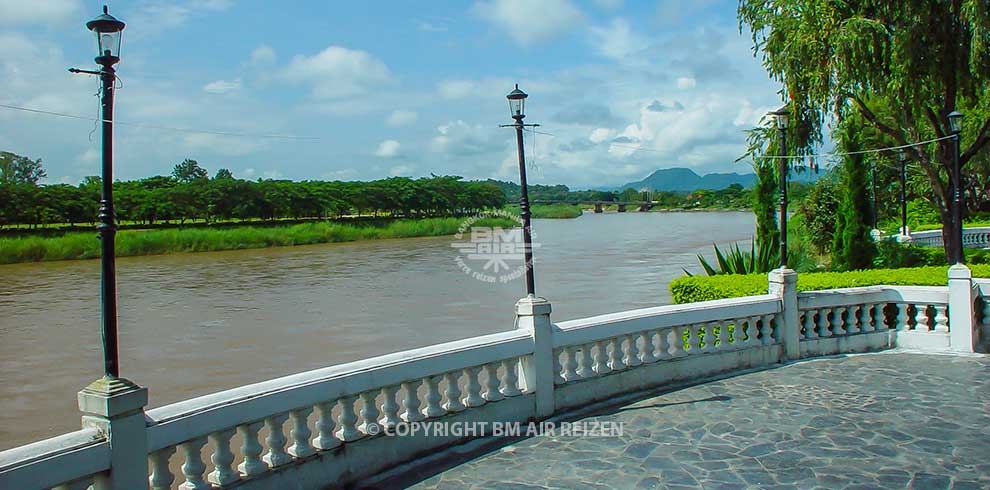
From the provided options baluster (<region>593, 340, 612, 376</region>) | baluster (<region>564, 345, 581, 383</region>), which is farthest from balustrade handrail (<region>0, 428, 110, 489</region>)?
baluster (<region>593, 340, 612, 376</region>)

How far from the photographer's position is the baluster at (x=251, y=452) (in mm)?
4449

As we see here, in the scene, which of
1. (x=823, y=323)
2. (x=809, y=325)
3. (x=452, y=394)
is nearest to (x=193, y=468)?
(x=452, y=394)

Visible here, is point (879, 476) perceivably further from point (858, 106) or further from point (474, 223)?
point (474, 223)

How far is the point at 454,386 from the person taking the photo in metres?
5.75

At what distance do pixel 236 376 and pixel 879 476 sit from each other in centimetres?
1287

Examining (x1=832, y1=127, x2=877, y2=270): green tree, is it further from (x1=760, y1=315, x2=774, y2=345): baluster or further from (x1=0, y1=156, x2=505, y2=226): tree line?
(x1=0, y1=156, x2=505, y2=226): tree line

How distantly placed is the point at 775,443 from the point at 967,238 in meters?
22.2

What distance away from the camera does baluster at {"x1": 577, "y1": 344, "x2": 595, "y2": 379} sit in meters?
6.71

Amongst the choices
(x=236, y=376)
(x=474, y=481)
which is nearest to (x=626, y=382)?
(x=474, y=481)

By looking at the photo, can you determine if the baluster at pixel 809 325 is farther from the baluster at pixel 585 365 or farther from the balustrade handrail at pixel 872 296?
the baluster at pixel 585 365

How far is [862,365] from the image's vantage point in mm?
8062

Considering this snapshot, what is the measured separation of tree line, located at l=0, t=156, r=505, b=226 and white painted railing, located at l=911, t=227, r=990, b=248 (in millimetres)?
39720

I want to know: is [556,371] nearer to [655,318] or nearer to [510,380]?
[510,380]

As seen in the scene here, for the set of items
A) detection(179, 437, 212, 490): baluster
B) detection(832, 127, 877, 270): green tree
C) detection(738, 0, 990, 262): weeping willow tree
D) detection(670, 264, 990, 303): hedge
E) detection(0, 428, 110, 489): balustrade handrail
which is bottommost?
detection(179, 437, 212, 490): baluster
